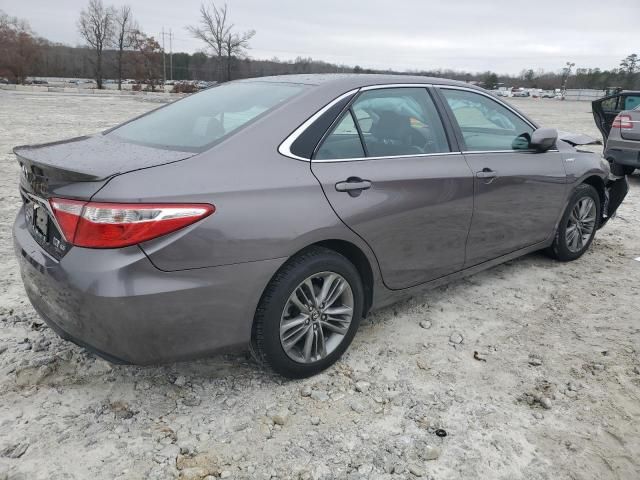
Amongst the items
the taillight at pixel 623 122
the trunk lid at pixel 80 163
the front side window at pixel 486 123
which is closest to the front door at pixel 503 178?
the front side window at pixel 486 123

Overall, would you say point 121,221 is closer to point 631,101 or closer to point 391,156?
point 391,156

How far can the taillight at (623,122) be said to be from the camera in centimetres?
784

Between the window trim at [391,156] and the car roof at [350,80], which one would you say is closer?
the window trim at [391,156]

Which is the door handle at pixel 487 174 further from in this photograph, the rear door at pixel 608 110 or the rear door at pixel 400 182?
the rear door at pixel 608 110

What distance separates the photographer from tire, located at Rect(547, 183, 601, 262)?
14.7ft

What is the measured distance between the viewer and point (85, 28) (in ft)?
189

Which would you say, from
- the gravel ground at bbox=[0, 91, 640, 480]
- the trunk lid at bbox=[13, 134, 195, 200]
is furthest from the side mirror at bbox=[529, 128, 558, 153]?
the trunk lid at bbox=[13, 134, 195, 200]

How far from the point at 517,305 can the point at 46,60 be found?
91447 millimetres

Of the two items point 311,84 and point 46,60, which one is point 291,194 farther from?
point 46,60

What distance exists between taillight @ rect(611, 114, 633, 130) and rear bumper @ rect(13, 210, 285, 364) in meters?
7.50

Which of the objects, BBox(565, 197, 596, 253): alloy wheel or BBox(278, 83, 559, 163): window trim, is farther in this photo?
BBox(565, 197, 596, 253): alloy wheel

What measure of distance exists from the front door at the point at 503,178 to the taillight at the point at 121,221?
2.09 m

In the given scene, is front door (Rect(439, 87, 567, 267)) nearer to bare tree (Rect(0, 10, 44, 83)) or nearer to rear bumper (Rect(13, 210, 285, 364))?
rear bumper (Rect(13, 210, 285, 364))

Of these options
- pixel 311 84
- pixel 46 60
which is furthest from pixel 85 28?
pixel 311 84
